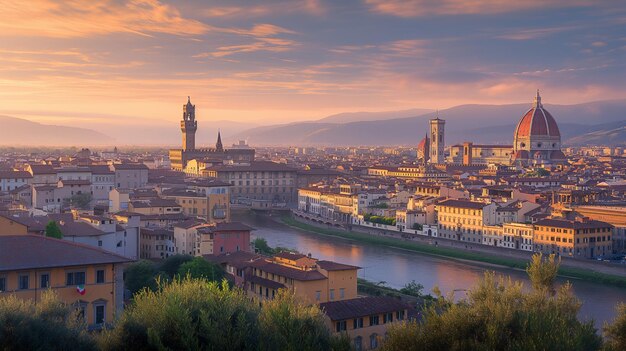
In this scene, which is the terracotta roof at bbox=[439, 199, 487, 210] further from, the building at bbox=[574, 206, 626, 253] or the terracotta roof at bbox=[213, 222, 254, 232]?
the terracotta roof at bbox=[213, 222, 254, 232]

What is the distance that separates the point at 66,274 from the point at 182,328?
3.17 metres

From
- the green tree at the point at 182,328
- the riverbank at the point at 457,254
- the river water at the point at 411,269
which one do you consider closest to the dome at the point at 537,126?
the riverbank at the point at 457,254

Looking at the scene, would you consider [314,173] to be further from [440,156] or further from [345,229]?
[440,156]

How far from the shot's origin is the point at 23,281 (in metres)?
7.28

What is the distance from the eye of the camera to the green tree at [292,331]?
4.82 metres

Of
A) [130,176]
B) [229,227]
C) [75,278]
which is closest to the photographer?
[75,278]

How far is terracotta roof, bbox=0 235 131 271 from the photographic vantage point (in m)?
7.29

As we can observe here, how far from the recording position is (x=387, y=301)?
9.25m

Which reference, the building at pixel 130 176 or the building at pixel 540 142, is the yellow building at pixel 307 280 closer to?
the building at pixel 130 176

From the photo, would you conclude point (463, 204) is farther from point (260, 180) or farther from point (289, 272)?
point (260, 180)

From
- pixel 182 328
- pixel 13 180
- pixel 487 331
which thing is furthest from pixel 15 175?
pixel 487 331

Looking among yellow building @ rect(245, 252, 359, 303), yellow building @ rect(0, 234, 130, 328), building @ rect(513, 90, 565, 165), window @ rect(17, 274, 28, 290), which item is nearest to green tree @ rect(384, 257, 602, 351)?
yellow building @ rect(0, 234, 130, 328)

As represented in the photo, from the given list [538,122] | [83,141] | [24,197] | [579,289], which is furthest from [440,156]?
[83,141]

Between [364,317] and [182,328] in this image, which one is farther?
[364,317]
